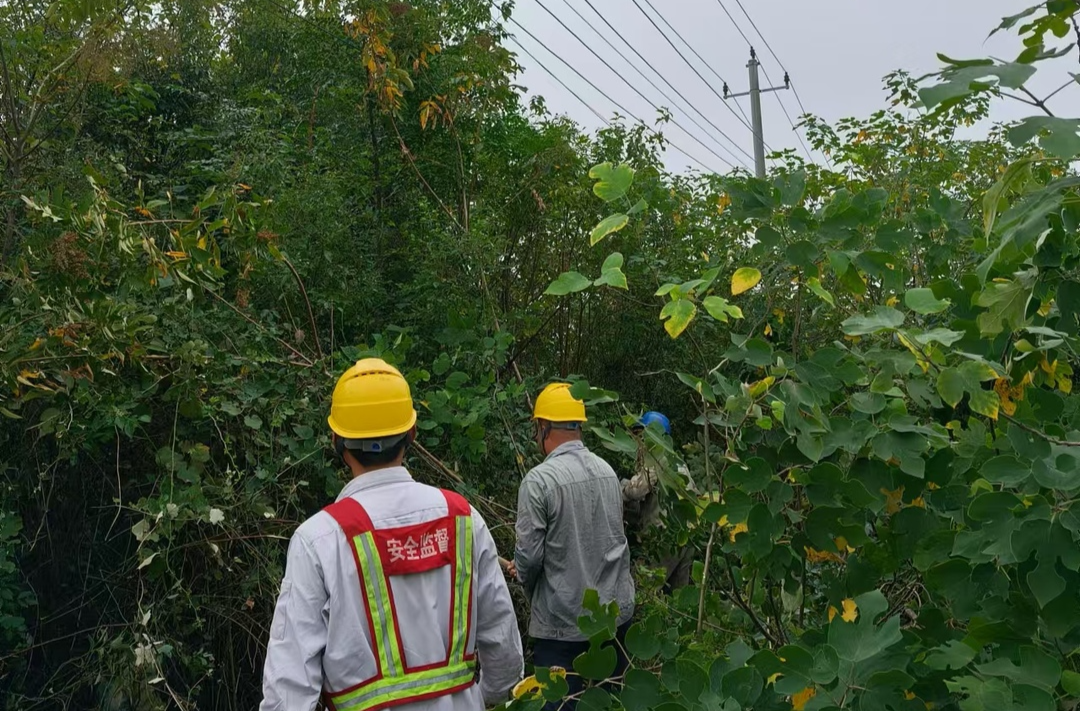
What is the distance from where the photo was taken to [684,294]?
271cm

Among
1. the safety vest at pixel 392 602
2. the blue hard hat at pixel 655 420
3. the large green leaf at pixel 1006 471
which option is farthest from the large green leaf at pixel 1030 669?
the safety vest at pixel 392 602

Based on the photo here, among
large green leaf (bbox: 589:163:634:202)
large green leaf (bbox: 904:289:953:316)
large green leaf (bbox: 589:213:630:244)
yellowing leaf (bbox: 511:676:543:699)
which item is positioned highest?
large green leaf (bbox: 589:163:634:202)

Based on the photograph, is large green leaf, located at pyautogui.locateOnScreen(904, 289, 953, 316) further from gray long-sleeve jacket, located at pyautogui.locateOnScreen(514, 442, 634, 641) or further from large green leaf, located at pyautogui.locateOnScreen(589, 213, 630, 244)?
gray long-sleeve jacket, located at pyautogui.locateOnScreen(514, 442, 634, 641)

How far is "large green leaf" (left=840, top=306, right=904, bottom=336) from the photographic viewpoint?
2326mm

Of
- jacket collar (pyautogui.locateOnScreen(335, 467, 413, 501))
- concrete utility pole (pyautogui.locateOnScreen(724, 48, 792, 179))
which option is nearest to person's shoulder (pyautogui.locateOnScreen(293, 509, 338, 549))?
jacket collar (pyautogui.locateOnScreen(335, 467, 413, 501))

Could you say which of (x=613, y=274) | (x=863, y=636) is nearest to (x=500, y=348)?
(x=613, y=274)

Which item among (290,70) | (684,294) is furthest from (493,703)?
(290,70)

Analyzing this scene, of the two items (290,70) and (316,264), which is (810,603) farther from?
(290,70)

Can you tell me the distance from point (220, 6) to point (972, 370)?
796 cm

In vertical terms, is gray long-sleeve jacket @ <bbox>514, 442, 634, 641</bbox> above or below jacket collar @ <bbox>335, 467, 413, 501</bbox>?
below

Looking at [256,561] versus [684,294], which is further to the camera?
[256,561]

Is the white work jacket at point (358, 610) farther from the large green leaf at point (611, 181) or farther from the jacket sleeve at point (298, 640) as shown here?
the large green leaf at point (611, 181)

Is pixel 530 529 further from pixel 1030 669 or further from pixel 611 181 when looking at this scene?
pixel 1030 669

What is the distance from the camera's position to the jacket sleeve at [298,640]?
2.52m
